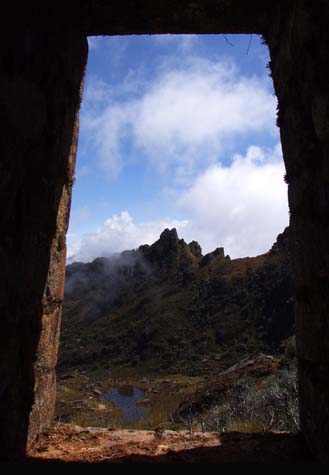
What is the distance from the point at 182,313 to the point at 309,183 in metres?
36.6

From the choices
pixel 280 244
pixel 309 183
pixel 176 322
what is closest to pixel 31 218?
pixel 309 183

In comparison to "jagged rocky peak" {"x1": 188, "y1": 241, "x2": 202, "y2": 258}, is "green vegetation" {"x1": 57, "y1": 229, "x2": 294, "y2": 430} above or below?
below

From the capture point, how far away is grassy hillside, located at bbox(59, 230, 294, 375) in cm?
2988

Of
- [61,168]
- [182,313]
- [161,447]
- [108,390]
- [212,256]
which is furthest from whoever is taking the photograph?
[212,256]

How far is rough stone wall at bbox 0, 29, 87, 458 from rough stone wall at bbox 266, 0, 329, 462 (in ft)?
4.65

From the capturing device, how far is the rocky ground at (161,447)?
91.3 inches

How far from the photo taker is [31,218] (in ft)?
8.10

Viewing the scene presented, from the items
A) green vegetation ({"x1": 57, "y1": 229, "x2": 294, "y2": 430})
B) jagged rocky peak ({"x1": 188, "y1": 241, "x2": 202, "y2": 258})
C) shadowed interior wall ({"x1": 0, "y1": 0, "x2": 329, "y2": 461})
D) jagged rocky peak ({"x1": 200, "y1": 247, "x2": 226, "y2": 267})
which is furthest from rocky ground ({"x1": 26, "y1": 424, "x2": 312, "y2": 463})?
jagged rocky peak ({"x1": 188, "y1": 241, "x2": 202, "y2": 258})

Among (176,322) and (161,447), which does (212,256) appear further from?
(161,447)

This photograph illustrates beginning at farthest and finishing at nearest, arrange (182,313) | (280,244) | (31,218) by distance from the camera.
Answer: (182,313), (280,244), (31,218)

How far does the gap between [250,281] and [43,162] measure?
33803 millimetres

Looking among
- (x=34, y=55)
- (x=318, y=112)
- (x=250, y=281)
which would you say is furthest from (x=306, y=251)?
(x=250, y=281)

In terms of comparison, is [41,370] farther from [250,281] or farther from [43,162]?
[250,281]

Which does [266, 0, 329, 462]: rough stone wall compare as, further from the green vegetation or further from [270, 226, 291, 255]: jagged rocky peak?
[270, 226, 291, 255]: jagged rocky peak
